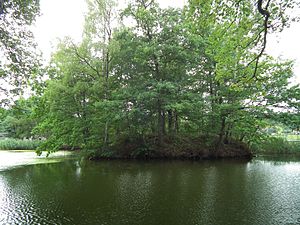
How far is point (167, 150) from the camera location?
15.7 metres

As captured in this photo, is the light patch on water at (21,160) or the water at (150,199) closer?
the water at (150,199)

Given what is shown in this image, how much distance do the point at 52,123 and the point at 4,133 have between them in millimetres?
21284

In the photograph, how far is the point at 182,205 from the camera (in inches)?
224

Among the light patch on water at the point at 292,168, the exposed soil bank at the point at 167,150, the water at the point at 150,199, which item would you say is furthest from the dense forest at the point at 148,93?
the water at the point at 150,199

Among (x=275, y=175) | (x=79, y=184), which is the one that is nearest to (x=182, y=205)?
(x=79, y=184)

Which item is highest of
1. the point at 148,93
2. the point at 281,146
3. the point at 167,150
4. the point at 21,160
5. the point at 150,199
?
the point at 148,93

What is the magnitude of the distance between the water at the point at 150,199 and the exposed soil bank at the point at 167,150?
19.8 feet

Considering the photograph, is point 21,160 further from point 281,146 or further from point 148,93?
point 281,146

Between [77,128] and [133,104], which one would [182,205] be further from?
[77,128]

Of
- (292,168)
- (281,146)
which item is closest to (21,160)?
(292,168)

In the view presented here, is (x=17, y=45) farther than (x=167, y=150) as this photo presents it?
No

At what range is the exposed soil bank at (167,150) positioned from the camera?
15.5m

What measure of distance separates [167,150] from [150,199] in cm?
949

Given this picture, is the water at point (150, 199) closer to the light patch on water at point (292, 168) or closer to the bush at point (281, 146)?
the light patch on water at point (292, 168)
